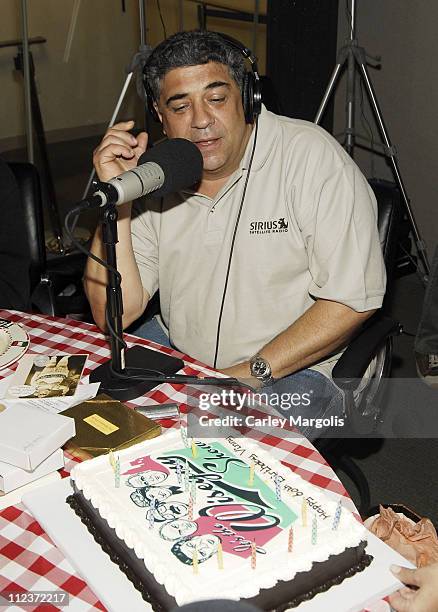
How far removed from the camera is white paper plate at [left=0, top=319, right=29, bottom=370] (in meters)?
1.52

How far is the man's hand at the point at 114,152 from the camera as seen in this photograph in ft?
5.38

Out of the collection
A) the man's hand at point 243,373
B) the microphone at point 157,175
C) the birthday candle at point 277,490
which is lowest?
the man's hand at point 243,373

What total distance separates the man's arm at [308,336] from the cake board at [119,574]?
766 mm

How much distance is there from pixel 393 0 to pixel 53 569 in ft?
11.2

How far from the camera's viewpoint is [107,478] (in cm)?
105

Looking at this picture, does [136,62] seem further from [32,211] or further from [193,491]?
[193,491]

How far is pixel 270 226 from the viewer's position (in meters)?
1.78

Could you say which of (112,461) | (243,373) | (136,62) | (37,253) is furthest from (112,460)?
(136,62)

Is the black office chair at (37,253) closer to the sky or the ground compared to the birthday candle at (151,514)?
closer to the ground

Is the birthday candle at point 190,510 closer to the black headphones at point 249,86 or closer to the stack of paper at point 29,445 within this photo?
the stack of paper at point 29,445

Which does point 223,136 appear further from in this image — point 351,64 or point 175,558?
point 351,64

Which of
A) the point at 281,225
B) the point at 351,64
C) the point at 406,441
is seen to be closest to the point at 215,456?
the point at 281,225

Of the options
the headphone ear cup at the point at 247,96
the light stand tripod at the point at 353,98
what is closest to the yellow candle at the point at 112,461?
the headphone ear cup at the point at 247,96

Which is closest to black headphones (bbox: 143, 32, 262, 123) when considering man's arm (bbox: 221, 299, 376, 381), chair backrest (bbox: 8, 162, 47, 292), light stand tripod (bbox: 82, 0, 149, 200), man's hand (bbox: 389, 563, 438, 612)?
man's arm (bbox: 221, 299, 376, 381)
